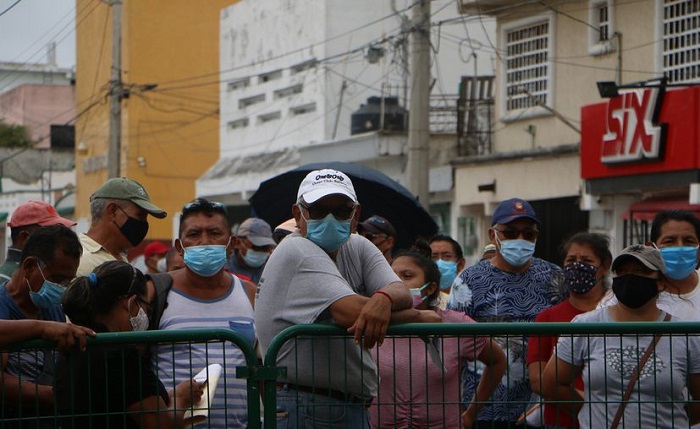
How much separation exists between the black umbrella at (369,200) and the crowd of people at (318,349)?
3.71 metres

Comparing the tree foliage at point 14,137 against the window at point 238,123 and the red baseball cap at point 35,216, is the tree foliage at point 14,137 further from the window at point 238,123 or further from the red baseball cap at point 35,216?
the red baseball cap at point 35,216

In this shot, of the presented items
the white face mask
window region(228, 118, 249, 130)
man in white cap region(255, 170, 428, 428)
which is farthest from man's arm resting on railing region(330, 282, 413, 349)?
window region(228, 118, 249, 130)

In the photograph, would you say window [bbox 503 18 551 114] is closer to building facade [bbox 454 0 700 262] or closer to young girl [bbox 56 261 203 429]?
building facade [bbox 454 0 700 262]

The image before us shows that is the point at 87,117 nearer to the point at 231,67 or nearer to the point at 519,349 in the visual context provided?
the point at 231,67

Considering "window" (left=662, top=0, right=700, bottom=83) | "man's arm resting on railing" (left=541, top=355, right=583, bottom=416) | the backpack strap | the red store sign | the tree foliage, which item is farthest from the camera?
the tree foliage

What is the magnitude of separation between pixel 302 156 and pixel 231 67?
327 inches

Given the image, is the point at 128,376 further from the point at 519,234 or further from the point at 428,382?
the point at 519,234

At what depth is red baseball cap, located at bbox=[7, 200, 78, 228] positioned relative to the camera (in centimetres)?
741

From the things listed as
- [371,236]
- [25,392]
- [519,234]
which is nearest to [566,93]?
[371,236]

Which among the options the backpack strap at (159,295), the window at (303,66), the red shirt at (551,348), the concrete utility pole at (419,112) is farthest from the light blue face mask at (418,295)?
the window at (303,66)

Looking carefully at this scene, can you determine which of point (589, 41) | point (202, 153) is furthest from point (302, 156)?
point (202, 153)

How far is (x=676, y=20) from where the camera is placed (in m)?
21.9

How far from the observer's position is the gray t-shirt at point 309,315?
217 inches

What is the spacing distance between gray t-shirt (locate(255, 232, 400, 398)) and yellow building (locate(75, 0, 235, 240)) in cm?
4558
